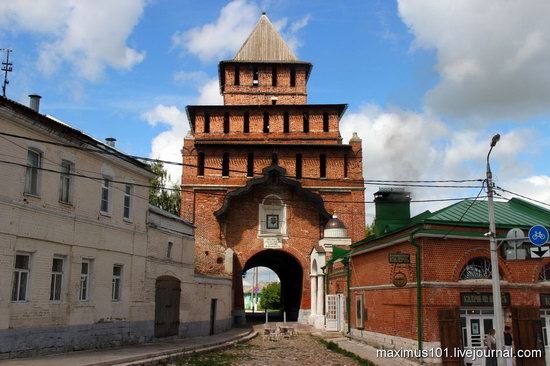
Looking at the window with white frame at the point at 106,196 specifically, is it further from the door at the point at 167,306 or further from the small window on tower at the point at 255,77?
the small window on tower at the point at 255,77

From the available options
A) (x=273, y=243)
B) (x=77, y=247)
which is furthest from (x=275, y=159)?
(x=77, y=247)

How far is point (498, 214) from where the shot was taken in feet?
67.2

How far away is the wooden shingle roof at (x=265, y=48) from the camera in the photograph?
144 ft

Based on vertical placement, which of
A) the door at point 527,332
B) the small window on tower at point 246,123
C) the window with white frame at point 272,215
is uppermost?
the small window on tower at point 246,123

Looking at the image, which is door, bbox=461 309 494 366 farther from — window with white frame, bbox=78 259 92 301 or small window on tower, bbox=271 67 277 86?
small window on tower, bbox=271 67 277 86

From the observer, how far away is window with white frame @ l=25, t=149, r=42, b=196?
621 inches

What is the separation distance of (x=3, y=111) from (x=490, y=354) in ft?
47.6

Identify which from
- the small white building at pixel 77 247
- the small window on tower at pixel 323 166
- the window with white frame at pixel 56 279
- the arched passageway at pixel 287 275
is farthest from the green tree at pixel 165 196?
the window with white frame at pixel 56 279

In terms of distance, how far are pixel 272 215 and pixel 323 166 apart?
195 inches

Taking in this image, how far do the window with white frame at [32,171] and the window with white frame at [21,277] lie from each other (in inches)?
72.5

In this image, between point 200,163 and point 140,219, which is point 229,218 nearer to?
point 200,163

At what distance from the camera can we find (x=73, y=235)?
687 inches

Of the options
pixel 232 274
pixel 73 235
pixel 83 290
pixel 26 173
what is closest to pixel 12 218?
pixel 26 173

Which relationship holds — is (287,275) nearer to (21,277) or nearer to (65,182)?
(65,182)
